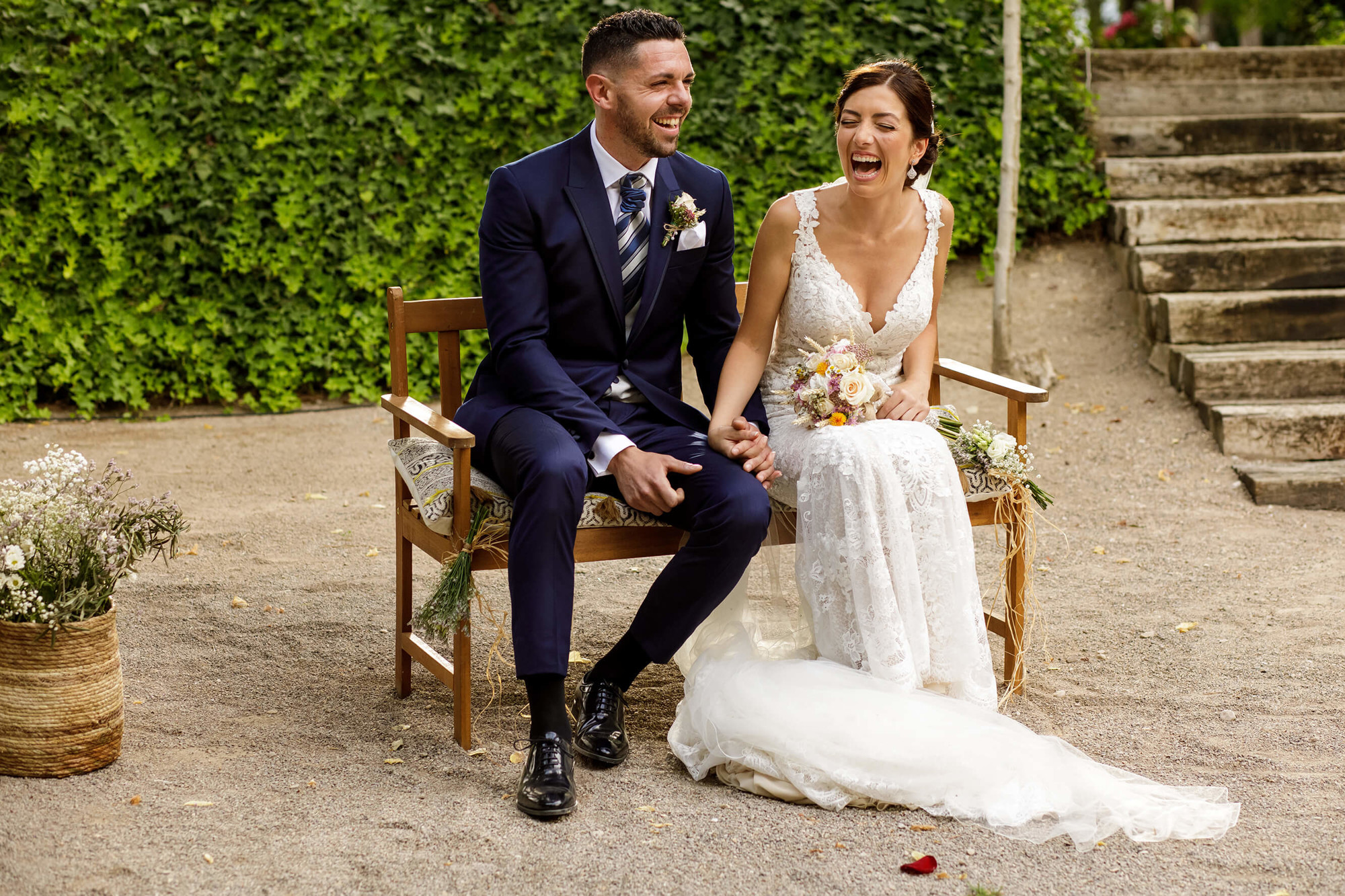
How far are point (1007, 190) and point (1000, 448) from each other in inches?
159

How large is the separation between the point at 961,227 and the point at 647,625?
5152 millimetres

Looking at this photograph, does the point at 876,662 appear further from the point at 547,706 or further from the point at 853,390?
the point at 547,706

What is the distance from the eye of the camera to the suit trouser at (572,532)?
10.6 feet

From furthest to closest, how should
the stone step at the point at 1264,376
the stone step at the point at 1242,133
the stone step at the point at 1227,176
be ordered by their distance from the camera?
the stone step at the point at 1242,133 → the stone step at the point at 1227,176 → the stone step at the point at 1264,376

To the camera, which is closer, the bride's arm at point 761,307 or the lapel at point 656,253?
the lapel at point 656,253

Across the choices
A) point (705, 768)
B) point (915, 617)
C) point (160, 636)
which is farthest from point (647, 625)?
point (160, 636)

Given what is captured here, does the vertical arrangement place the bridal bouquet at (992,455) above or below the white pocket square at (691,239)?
below

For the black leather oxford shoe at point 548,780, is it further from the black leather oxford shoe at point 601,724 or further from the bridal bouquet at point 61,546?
the bridal bouquet at point 61,546

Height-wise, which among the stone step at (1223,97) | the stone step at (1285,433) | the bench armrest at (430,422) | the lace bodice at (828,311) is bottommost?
the stone step at (1285,433)

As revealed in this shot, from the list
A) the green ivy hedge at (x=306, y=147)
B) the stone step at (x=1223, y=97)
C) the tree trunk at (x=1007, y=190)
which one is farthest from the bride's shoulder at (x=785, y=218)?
the stone step at (x=1223, y=97)

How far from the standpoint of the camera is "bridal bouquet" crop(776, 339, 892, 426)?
3654 mm

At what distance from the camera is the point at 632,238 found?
378 cm

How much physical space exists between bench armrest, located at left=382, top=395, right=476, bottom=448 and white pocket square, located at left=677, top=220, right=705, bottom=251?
82 cm

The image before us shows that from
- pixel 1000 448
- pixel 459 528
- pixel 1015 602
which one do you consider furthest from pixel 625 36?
pixel 1015 602
